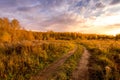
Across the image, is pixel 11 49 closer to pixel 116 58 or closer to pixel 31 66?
pixel 31 66

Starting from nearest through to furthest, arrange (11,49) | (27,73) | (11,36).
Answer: (27,73) < (11,49) < (11,36)

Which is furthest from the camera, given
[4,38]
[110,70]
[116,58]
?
[4,38]

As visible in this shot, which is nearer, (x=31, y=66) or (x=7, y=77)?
(x=7, y=77)

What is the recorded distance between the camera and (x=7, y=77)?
42.6 ft

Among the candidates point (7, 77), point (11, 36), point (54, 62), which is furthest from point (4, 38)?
point (7, 77)

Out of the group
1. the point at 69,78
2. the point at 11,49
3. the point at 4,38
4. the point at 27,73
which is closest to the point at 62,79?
the point at 69,78

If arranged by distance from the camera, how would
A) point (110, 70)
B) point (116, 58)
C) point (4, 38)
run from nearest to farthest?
point (110, 70), point (116, 58), point (4, 38)

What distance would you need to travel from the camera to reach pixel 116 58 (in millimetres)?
16875

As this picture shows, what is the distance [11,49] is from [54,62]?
526 cm

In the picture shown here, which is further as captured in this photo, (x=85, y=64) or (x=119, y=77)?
(x=85, y=64)

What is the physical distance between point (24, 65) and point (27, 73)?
4.56 ft

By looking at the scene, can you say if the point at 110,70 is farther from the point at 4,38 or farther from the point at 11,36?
the point at 11,36

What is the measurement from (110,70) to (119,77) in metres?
0.98

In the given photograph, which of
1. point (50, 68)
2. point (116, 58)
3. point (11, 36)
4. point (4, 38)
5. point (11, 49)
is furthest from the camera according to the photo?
point (11, 36)
